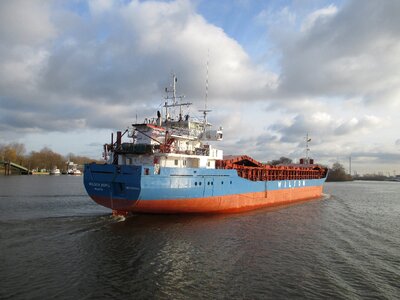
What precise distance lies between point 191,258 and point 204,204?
8.99 metres

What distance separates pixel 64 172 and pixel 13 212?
123634 millimetres

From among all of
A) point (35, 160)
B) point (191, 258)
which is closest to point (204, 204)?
point (191, 258)

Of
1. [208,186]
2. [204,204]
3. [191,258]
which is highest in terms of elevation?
[208,186]

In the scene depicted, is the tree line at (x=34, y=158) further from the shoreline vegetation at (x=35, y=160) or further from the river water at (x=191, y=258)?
the river water at (x=191, y=258)

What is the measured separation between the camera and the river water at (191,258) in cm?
995

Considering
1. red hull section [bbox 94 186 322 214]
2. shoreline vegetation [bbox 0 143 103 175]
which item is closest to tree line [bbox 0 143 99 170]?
shoreline vegetation [bbox 0 143 103 175]

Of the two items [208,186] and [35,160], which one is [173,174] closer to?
[208,186]

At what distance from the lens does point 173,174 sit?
19.9 metres

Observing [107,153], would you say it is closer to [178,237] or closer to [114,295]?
[178,237]

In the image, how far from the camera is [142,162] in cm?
2202

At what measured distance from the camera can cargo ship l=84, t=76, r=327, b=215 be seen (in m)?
19.3

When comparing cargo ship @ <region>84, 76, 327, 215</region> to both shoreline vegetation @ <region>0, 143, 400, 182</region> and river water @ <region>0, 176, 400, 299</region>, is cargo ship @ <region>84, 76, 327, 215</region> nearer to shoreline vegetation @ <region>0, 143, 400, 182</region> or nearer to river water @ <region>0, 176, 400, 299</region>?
river water @ <region>0, 176, 400, 299</region>

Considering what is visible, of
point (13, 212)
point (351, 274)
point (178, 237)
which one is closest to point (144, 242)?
point (178, 237)

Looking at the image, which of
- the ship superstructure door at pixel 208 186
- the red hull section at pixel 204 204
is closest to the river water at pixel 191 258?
the red hull section at pixel 204 204
